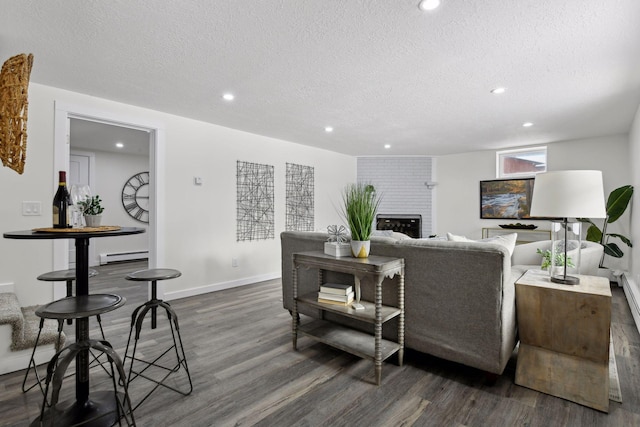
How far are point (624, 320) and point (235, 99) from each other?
451 centimetres

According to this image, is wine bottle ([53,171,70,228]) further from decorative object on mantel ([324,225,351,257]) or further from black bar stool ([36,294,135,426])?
decorative object on mantel ([324,225,351,257])

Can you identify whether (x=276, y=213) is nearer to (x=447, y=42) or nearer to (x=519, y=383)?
(x=447, y=42)

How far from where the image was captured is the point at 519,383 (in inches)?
77.5

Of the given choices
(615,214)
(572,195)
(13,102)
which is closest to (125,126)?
(13,102)

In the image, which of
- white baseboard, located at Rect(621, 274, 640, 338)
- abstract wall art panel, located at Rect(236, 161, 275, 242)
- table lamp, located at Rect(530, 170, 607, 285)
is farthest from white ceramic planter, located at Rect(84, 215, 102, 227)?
white baseboard, located at Rect(621, 274, 640, 338)

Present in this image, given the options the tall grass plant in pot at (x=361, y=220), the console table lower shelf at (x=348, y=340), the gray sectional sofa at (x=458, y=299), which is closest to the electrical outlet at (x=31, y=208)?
the console table lower shelf at (x=348, y=340)

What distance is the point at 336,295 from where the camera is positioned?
2.31 m

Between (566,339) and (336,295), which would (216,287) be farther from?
(566,339)

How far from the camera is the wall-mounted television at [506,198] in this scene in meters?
5.73

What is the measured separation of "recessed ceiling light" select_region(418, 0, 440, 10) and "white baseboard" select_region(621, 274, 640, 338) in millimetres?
3312

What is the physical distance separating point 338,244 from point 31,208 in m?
2.85

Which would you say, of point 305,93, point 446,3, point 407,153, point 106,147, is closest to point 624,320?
point 446,3

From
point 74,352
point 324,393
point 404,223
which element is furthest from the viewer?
point 404,223

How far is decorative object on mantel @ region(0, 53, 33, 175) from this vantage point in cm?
184
